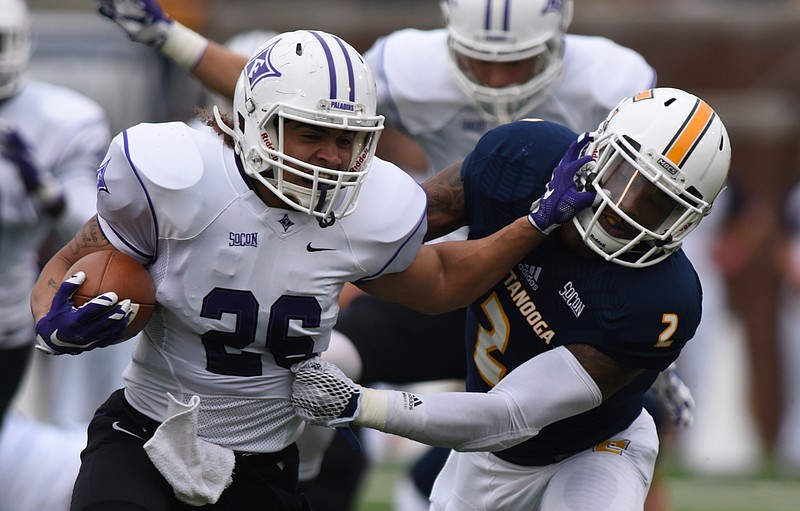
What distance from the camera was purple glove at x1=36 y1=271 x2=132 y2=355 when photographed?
3.33 metres

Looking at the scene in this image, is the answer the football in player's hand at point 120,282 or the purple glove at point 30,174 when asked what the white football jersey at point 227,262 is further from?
the purple glove at point 30,174

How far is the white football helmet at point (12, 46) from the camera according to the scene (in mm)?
5734

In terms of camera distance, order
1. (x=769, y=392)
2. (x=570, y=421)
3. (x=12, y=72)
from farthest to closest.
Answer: (x=769, y=392)
(x=12, y=72)
(x=570, y=421)

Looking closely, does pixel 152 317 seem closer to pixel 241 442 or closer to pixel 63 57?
pixel 241 442

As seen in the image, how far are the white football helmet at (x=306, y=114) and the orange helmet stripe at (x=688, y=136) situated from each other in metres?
0.71

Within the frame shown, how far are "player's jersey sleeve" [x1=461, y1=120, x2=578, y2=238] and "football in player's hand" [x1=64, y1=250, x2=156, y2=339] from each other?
0.92 metres

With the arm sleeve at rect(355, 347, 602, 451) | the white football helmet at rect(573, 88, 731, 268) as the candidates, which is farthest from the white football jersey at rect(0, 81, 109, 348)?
the white football helmet at rect(573, 88, 731, 268)

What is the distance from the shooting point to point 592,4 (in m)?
12.5

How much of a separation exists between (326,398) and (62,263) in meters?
0.75

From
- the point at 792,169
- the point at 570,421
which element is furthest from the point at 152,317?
the point at 792,169

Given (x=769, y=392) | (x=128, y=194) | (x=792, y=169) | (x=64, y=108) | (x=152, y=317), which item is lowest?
(x=769, y=392)

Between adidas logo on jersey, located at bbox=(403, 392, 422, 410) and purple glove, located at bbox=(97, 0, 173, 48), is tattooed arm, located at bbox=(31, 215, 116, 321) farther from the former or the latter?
purple glove, located at bbox=(97, 0, 173, 48)

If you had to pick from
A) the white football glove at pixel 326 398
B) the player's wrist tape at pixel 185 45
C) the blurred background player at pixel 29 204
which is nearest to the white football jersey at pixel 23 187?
the blurred background player at pixel 29 204

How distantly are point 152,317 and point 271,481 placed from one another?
53cm
